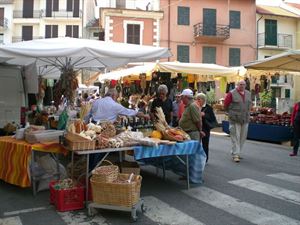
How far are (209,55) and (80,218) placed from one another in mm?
28933

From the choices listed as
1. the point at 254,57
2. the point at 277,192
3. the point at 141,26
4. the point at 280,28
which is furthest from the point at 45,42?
the point at 280,28

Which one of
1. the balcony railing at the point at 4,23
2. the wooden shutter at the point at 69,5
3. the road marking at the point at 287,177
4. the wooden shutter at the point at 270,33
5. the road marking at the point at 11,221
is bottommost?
the road marking at the point at 11,221

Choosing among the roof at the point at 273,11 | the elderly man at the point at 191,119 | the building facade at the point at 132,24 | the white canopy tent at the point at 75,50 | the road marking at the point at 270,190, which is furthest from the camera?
the roof at the point at 273,11

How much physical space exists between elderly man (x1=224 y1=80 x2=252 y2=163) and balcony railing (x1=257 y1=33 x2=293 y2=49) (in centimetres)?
2710

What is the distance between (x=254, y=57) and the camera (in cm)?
3403

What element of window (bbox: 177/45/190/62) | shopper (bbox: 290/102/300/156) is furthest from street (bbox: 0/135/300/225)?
window (bbox: 177/45/190/62)

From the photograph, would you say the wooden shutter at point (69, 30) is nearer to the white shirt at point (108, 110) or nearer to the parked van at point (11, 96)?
the parked van at point (11, 96)

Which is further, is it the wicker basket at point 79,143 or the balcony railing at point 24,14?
the balcony railing at point 24,14

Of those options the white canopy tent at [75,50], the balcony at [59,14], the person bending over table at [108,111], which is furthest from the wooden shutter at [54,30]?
the person bending over table at [108,111]

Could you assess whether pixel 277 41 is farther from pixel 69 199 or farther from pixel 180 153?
pixel 69 199

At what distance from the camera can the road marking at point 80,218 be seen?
4.70 metres

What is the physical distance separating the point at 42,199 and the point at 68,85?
13.1 feet

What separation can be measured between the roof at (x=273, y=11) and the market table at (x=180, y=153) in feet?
101

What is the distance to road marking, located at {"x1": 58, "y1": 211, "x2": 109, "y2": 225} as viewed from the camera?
4699 millimetres
